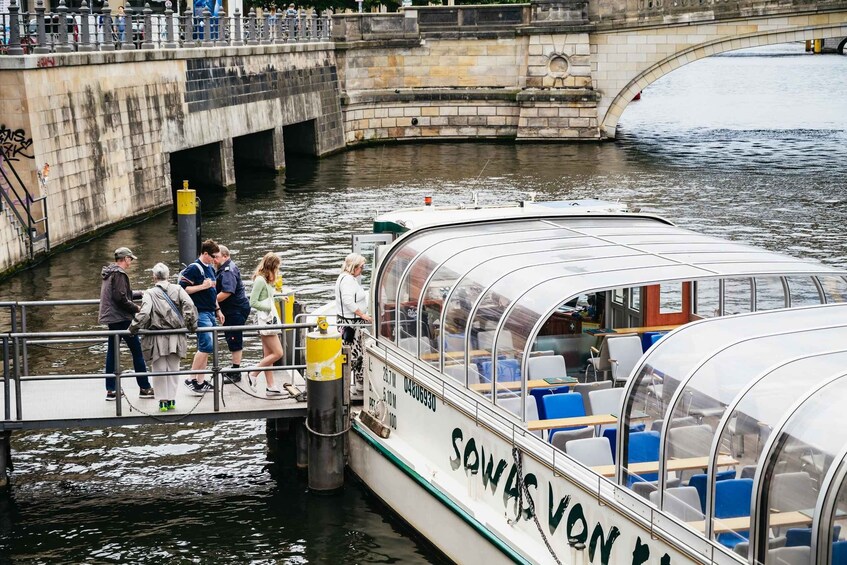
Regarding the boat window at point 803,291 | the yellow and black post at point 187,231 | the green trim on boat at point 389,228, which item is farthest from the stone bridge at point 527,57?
the boat window at point 803,291

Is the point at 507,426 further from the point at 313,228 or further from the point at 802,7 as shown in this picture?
the point at 802,7

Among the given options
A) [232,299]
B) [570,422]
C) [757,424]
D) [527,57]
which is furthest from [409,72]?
[757,424]

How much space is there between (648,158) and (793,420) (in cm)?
3232

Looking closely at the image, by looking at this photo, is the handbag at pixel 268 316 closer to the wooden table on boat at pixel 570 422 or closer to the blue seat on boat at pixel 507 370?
the blue seat on boat at pixel 507 370

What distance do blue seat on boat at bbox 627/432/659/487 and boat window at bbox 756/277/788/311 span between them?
232 centimetres

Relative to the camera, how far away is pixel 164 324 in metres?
10.9

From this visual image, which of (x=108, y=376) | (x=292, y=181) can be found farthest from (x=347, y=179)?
(x=108, y=376)

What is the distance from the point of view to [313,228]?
2631 centimetres

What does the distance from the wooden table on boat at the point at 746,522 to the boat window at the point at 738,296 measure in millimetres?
3332

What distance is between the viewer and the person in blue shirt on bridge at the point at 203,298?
1141cm

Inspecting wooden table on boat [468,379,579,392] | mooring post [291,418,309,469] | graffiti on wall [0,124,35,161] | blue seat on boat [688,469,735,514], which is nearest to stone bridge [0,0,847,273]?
graffiti on wall [0,124,35,161]

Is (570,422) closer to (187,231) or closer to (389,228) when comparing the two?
(389,228)

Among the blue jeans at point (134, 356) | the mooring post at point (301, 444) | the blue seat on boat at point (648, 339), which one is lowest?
the mooring post at point (301, 444)

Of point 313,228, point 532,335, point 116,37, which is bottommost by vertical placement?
point 313,228
